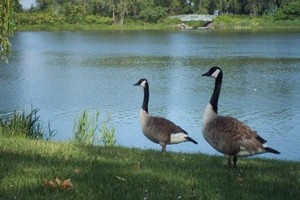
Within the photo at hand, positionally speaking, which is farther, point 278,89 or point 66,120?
point 278,89

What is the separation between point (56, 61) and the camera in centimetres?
4116

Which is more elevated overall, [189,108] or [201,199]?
[201,199]

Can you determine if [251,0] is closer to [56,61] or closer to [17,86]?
[56,61]

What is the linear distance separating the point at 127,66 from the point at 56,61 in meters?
7.00

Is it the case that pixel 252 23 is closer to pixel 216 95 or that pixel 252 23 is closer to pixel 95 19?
pixel 95 19

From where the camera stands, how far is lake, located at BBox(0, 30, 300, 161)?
16.9 metres

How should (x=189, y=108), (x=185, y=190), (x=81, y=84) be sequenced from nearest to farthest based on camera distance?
(x=185, y=190) → (x=189, y=108) → (x=81, y=84)

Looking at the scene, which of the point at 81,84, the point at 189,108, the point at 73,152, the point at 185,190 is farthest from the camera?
the point at 81,84

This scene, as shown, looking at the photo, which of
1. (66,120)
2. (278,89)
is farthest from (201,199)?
(278,89)

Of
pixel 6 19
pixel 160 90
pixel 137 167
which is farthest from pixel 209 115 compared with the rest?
pixel 160 90

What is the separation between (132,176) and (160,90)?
66.2ft

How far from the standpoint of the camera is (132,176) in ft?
18.8

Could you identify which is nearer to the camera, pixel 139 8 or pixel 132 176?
pixel 132 176

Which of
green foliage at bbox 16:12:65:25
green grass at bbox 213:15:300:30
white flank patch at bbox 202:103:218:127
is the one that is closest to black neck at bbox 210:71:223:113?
white flank patch at bbox 202:103:218:127
